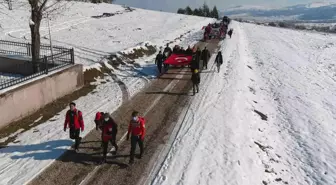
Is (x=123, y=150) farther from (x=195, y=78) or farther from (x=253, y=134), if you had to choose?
(x=195, y=78)

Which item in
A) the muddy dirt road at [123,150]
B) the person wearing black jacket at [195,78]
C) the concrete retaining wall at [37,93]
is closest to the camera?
the muddy dirt road at [123,150]

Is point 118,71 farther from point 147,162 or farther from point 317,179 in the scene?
point 317,179

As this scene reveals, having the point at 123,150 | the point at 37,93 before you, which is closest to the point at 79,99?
the point at 37,93

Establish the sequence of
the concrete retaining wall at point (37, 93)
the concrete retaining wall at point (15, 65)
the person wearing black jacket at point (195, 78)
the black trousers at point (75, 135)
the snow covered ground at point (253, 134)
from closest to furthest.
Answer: the snow covered ground at point (253, 134) → the black trousers at point (75, 135) → the concrete retaining wall at point (37, 93) → the person wearing black jacket at point (195, 78) → the concrete retaining wall at point (15, 65)

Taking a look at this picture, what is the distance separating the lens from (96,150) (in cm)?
1235

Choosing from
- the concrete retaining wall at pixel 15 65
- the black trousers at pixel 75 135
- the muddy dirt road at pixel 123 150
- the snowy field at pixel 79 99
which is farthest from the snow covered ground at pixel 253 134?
the concrete retaining wall at pixel 15 65

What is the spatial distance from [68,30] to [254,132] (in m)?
32.2

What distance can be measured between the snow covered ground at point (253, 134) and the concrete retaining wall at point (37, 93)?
6.94 metres

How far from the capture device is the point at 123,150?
12.3m

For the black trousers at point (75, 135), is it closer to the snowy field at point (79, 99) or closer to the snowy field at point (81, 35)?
the snowy field at point (79, 99)

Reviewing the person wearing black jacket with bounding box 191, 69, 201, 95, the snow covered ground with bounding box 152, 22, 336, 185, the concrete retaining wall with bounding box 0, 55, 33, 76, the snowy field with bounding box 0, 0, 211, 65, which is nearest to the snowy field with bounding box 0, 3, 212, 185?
the snowy field with bounding box 0, 0, 211, 65

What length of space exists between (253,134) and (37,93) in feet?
33.6

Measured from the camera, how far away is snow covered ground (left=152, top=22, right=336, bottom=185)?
Result: 1169 cm

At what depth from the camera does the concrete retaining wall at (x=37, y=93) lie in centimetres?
1469
